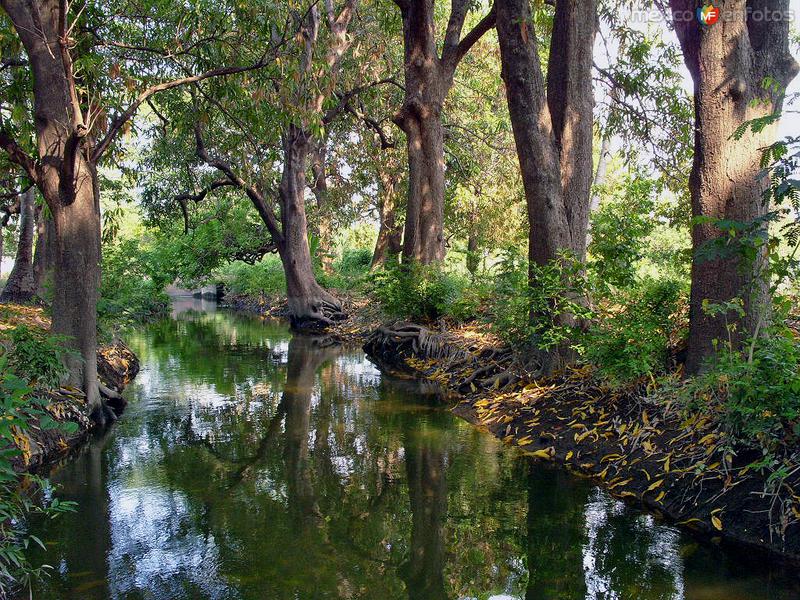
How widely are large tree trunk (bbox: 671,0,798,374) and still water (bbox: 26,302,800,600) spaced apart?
6.27 feet

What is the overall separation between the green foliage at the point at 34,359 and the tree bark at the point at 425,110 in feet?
27.9

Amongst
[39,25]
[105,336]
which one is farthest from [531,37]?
[105,336]

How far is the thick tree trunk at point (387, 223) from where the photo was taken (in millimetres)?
20531

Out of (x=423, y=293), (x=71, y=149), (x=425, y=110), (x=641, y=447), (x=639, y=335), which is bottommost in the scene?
(x=641, y=447)

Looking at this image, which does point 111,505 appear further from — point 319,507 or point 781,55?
point 781,55

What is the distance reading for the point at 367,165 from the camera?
20.8 m

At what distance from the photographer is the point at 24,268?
51.8ft

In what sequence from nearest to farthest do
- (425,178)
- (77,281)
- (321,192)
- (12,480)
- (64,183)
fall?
(12,480) < (64,183) < (77,281) < (425,178) < (321,192)

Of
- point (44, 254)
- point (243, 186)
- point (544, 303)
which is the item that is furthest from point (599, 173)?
A: point (44, 254)

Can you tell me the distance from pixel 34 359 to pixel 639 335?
6046mm

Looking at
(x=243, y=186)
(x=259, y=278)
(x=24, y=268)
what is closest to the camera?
(x=24, y=268)

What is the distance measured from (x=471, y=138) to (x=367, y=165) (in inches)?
133

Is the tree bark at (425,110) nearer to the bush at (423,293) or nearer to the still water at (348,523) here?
the bush at (423,293)

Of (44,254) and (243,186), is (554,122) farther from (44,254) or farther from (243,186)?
(44,254)
